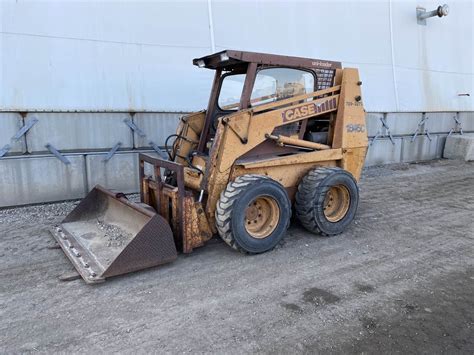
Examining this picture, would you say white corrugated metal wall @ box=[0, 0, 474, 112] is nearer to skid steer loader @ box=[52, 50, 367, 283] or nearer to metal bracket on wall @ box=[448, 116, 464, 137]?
metal bracket on wall @ box=[448, 116, 464, 137]

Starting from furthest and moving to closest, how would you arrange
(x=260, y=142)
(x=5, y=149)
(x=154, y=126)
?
(x=154, y=126) < (x=5, y=149) < (x=260, y=142)

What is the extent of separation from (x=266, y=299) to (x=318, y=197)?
71.6 inches

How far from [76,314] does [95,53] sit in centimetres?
559

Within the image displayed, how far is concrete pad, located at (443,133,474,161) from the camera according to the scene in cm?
1274

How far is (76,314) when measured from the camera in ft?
10.7

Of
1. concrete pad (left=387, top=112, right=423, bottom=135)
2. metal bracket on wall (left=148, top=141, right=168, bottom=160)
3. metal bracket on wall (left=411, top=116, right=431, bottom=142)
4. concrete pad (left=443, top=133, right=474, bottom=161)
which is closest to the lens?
metal bracket on wall (left=148, top=141, right=168, bottom=160)

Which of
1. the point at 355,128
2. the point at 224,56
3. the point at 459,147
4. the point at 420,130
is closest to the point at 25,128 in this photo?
the point at 224,56

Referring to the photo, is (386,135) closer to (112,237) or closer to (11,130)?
(112,237)

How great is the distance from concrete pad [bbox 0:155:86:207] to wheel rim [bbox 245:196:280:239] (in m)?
3.99

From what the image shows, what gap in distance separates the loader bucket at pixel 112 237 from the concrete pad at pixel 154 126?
2.53 metres

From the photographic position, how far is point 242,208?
168 inches

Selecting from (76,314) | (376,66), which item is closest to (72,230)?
(76,314)

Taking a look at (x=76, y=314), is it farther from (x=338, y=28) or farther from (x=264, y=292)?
(x=338, y=28)

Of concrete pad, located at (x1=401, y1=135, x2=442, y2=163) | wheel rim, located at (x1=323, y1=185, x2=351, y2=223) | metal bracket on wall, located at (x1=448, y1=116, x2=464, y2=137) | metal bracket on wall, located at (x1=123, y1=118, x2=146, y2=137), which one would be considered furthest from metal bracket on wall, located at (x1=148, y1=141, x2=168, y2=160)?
metal bracket on wall, located at (x1=448, y1=116, x2=464, y2=137)
